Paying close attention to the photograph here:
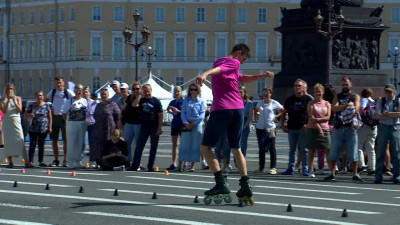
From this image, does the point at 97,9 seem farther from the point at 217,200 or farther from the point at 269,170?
the point at 217,200

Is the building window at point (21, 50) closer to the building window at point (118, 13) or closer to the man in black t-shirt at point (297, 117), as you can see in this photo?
the building window at point (118, 13)

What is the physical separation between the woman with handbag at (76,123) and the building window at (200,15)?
270 feet

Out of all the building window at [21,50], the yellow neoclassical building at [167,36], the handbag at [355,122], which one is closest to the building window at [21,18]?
the building window at [21,50]

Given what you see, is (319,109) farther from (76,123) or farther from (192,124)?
(76,123)

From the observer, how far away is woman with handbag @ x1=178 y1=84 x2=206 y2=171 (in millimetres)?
21969

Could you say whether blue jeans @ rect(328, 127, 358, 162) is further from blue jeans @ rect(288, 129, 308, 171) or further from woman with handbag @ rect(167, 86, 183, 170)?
woman with handbag @ rect(167, 86, 183, 170)

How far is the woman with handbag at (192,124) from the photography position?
22.0 m

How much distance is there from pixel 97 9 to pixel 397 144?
87.3 m

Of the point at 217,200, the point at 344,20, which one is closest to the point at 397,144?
the point at 217,200

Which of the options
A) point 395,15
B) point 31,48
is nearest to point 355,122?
point 395,15

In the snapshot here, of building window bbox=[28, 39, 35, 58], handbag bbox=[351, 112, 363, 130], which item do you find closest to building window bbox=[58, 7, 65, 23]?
building window bbox=[28, 39, 35, 58]

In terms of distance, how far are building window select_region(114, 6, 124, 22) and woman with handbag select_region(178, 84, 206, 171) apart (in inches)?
3235

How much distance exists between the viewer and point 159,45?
346 feet

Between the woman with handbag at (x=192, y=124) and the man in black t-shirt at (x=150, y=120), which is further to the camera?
the man in black t-shirt at (x=150, y=120)
